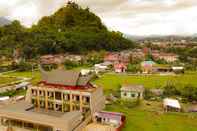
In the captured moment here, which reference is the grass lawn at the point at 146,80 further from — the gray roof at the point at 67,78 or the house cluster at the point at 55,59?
the house cluster at the point at 55,59

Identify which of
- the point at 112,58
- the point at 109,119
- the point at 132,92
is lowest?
the point at 109,119

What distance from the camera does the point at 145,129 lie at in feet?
77.5

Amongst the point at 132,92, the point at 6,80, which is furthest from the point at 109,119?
the point at 6,80

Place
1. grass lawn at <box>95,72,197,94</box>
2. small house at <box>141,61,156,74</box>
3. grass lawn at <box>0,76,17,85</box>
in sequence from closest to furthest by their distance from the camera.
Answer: grass lawn at <box>95,72,197,94</box>
grass lawn at <box>0,76,17,85</box>
small house at <box>141,61,156,74</box>

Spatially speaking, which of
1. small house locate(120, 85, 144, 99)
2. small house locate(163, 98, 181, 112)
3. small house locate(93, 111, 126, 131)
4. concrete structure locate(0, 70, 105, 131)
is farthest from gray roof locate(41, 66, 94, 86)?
small house locate(163, 98, 181, 112)

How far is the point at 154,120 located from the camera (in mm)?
25781

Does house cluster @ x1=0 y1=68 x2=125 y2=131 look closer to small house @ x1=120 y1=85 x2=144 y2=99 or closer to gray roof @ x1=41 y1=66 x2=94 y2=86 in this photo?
gray roof @ x1=41 y1=66 x2=94 y2=86

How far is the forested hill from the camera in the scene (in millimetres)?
67344

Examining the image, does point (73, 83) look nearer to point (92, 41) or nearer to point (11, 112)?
point (11, 112)

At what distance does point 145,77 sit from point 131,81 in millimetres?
4373

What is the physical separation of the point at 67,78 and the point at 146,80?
2087cm

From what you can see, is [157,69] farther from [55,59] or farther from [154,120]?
[154,120]

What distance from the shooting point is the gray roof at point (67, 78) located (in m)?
24.9

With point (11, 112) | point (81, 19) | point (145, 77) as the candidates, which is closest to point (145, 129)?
point (11, 112)
